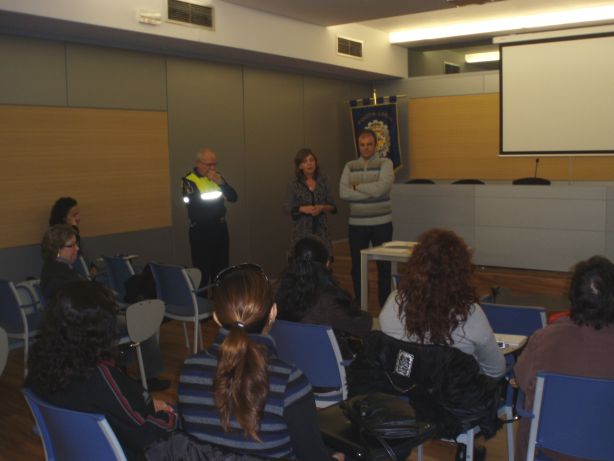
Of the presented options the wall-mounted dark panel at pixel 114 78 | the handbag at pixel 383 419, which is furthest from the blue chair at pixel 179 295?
the handbag at pixel 383 419

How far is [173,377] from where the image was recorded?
496cm

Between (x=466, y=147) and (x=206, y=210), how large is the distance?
4925 millimetres

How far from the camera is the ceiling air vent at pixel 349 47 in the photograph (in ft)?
28.3

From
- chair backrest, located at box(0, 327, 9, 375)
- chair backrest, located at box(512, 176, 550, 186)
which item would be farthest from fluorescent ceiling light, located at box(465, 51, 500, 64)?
chair backrest, located at box(0, 327, 9, 375)

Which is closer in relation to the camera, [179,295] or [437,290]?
[437,290]

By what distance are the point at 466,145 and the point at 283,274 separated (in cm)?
723

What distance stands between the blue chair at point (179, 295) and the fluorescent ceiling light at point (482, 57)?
21.7 feet

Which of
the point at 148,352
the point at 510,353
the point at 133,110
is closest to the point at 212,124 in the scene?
the point at 133,110

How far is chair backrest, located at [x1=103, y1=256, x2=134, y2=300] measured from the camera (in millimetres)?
5457

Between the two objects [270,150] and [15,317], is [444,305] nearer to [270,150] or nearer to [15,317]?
[15,317]

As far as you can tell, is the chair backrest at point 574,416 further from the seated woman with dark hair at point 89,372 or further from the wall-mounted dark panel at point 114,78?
the wall-mounted dark panel at point 114,78

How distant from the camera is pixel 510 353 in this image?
3.05 meters

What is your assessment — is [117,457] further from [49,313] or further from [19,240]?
[19,240]

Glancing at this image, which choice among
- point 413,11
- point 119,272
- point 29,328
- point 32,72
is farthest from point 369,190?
point 32,72
